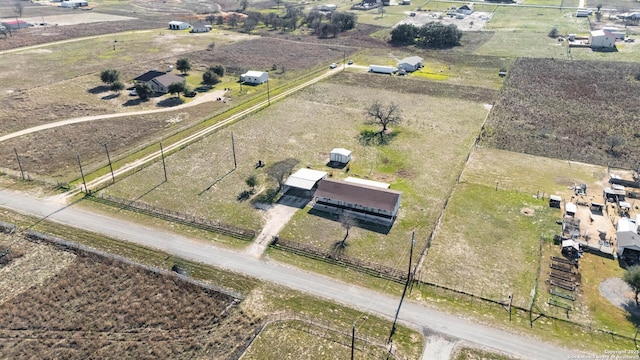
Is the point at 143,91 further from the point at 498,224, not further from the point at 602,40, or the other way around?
the point at 602,40

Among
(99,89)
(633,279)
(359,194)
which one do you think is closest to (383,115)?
(359,194)

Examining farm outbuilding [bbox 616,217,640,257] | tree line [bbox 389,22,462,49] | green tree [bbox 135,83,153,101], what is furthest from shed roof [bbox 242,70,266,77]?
farm outbuilding [bbox 616,217,640,257]

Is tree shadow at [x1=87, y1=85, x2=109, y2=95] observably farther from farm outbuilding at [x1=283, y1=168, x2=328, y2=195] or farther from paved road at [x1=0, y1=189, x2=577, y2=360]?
farm outbuilding at [x1=283, y1=168, x2=328, y2=195]

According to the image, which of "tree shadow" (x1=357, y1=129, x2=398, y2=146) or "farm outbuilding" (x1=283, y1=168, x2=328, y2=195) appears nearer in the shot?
"farm outbuilding" (x1=283, y1=168, x2=328, y2=195)

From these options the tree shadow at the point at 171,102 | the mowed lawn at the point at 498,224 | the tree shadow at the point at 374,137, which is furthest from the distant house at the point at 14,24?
the mowed lawn at the point at 498,224

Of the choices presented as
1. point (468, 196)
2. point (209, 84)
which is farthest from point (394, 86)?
point (468, 196)

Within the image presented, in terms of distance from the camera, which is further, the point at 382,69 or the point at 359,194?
the point at 382,69
